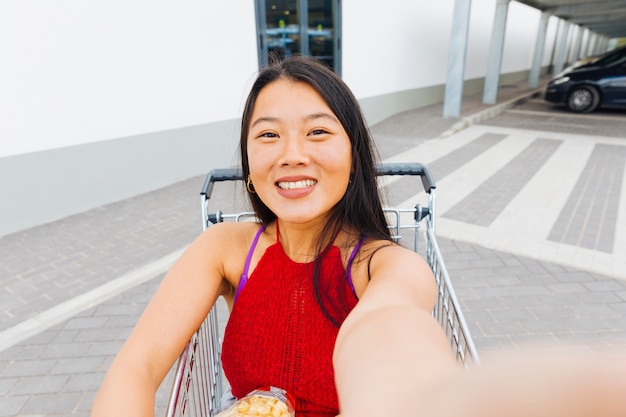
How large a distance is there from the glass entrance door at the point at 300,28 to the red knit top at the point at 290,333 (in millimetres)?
6563

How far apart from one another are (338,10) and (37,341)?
831cm

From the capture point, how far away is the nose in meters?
1.35

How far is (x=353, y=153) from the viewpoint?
1490 millimetres

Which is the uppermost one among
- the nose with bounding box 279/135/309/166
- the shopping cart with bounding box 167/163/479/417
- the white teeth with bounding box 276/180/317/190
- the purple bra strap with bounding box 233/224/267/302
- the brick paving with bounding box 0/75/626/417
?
the nose with bounding box 279/135/309/166

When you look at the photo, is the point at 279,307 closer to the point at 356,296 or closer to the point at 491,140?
the point at 356,296

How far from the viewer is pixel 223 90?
22.5 feet

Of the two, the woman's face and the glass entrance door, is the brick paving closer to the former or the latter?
the woman's face

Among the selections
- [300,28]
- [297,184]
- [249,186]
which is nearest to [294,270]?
[297,184]

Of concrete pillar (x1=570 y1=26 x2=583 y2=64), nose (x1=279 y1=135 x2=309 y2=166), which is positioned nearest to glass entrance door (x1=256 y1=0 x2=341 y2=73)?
nose (x1=279 y1=135 x2=309 y2=166)

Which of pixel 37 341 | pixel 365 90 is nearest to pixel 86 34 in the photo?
pixel 37 341

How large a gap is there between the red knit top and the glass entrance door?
656 centimetres

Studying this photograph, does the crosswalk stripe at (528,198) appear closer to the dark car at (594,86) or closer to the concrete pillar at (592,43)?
the dark car at (594,86)

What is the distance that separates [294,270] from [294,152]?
1.42ft

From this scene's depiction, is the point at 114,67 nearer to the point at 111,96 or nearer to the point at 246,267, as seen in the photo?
the point at 111,96
